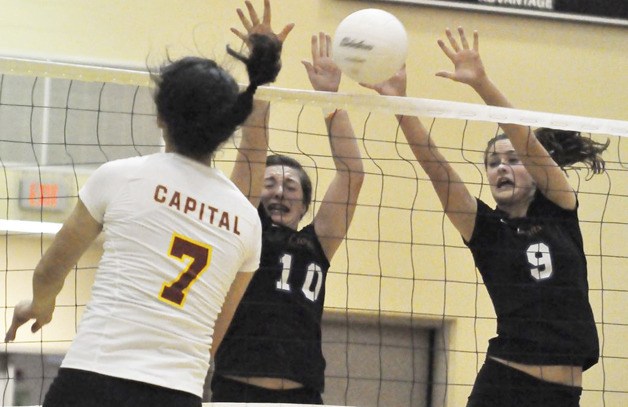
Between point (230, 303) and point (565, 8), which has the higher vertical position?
point (565, 8)

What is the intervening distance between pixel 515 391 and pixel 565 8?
10.2 ft

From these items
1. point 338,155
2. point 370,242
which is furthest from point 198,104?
point 370,242

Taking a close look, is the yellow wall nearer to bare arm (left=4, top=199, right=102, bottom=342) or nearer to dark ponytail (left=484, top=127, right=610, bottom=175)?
dark ponytail (left=484, top=127, right=610, bottom=175)

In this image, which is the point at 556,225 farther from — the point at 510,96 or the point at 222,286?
the point at 510,96

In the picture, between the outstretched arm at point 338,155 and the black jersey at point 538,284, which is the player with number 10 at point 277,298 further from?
the black jersey at point 538,284

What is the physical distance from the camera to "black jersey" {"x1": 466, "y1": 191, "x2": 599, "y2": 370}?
11.6ft

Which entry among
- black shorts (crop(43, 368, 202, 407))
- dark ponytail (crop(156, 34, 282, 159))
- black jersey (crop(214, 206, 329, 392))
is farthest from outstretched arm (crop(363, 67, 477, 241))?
black shorts (crop(43, 368, 202, 407))

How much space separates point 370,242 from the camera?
5809 mm

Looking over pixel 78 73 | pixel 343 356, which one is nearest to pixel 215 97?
pixel 78 73

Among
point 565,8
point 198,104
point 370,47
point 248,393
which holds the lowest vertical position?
point 248,393

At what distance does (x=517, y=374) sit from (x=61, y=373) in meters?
1.90

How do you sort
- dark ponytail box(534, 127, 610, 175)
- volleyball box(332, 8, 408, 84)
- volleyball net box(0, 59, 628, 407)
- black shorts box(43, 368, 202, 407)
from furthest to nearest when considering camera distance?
volleyball net box(0, 59, 628, 407) → dark ponytail box(534, 127, 610, 175) → volleyball box(332, 8, 408, 84) → black shorts box(43, 368, 202, 407)

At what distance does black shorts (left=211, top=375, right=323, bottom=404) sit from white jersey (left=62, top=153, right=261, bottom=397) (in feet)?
4.07

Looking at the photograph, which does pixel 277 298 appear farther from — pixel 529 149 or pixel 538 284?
pixel 529 149
